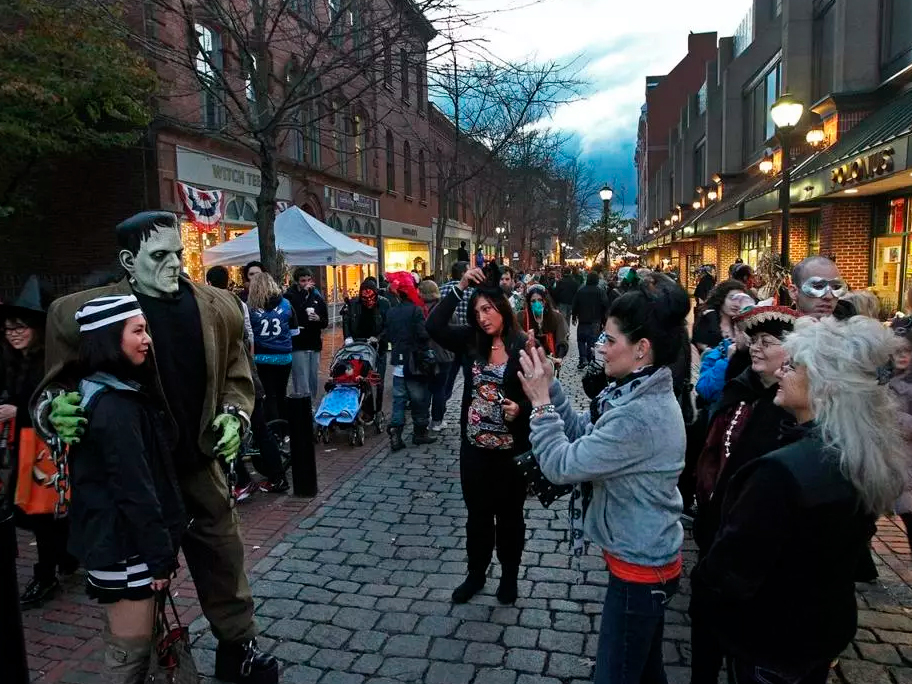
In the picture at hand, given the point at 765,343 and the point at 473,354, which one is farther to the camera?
the point at 473,354

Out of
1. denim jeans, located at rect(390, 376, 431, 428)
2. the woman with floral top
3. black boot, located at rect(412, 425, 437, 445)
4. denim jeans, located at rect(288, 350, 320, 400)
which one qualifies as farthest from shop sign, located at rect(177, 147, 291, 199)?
the woman with floral top

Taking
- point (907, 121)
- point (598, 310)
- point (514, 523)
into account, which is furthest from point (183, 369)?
point (907, 121)

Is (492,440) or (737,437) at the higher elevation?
(737,437)

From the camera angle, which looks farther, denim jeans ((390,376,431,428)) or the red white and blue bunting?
the red white and blue bunting

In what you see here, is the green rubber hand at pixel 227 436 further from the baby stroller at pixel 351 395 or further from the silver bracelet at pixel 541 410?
the baby stroller at pixel 351 395

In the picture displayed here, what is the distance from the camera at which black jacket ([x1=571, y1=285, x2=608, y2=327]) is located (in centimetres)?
1174

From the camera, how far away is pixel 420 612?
12.7 feet

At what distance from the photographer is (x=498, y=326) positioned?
12.7ft

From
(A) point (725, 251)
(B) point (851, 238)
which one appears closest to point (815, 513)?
(B) point (851, 238)

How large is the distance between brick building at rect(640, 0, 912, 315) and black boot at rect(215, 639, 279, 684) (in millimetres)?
9855

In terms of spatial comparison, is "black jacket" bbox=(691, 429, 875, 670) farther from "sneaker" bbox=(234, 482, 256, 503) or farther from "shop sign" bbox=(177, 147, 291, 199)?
"shop sign" bbox=(177, 147, 291, 199)

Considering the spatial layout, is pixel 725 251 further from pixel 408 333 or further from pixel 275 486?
pixel 275 486

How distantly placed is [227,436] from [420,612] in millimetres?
1764

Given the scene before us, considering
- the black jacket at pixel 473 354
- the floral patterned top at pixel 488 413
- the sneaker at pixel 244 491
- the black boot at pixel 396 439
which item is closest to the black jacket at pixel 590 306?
the black boot at pixel 396 439
